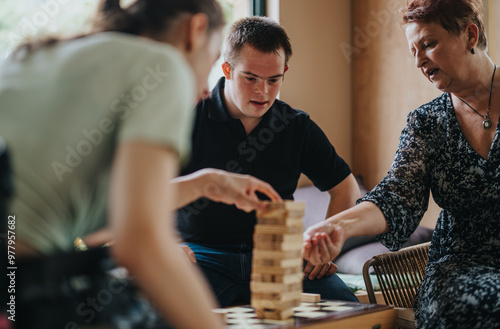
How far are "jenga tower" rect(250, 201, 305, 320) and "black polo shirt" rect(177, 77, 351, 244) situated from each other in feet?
2.45

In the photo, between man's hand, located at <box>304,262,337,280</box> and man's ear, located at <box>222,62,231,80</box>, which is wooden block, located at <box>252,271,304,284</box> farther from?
man's ear, located at <box>222,62,231,80</box>

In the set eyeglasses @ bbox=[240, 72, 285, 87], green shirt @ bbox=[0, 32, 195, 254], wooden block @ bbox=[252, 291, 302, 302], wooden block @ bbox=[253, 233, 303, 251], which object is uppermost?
eyeglasses @ bbox=[240, 72, 285, 87]

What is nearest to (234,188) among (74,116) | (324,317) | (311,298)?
(324,317)

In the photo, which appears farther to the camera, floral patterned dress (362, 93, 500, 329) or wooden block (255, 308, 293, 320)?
floral patterned dress (362, 93, 500, 329)

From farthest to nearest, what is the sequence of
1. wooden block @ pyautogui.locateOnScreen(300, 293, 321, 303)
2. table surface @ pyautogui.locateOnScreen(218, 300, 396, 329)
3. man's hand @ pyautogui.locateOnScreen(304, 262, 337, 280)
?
man's hand @ pyautogui.locateOnScreen(304, 262, 337, 280), wooden block @ pyautogui.locateOnScreen(300, 293, 321, 303), table surface @ pyautogui.locateOnScreen(218, 300, 396, 329)

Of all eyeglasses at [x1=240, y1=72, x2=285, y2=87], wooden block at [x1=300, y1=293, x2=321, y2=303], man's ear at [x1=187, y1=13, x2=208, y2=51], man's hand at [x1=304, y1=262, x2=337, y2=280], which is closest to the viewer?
man's ear at [x1=187, y1=13, x2=208, y2=51]

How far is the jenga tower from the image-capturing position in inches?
53.1

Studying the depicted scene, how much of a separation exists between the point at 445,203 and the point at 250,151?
79cm

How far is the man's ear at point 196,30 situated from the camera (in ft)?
3.04

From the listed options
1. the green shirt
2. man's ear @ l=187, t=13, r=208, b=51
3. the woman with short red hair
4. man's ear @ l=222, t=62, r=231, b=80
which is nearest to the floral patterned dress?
the woman with short red hair

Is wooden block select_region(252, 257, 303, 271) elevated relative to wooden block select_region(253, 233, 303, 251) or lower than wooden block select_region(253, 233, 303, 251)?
lower

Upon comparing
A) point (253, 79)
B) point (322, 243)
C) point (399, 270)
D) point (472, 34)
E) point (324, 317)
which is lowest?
point (399, 270)

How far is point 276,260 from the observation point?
4.44ft

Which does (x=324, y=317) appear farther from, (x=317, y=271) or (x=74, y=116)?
(x=74, y=116)
